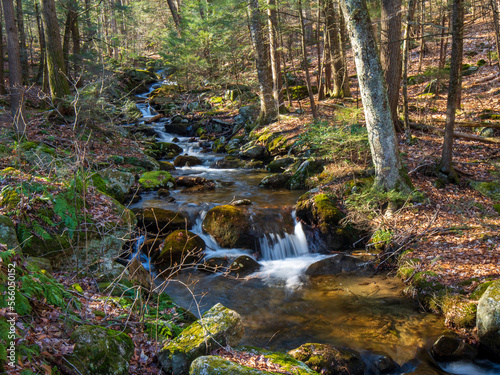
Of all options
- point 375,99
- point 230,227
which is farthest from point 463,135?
point 230,227

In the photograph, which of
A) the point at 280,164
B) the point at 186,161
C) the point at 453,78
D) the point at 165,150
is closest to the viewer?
the point at 453,78

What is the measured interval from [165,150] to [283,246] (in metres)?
10.2

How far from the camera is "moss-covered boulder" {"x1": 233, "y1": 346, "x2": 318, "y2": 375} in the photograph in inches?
142

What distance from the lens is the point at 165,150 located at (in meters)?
17.1

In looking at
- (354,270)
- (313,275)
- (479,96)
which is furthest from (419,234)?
(479,96)

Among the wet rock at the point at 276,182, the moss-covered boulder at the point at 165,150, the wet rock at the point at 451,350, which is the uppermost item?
the moss-covered boulder at the point at 165,150

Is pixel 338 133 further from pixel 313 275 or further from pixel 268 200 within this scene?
pixel 313 275

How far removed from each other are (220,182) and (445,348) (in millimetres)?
9302

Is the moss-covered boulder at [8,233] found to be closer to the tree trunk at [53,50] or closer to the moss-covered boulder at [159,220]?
the moss-covered boulder at [159,220]

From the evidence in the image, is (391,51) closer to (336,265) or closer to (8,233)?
(336,265)

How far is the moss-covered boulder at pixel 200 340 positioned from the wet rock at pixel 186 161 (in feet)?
39.5

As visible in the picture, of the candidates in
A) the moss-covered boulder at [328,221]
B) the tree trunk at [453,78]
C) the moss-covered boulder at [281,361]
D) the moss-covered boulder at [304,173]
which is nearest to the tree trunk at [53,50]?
the moss-covered boulder at [304,173]

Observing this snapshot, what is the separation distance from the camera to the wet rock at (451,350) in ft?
16.5

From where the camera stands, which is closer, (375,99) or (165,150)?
(375,99)
